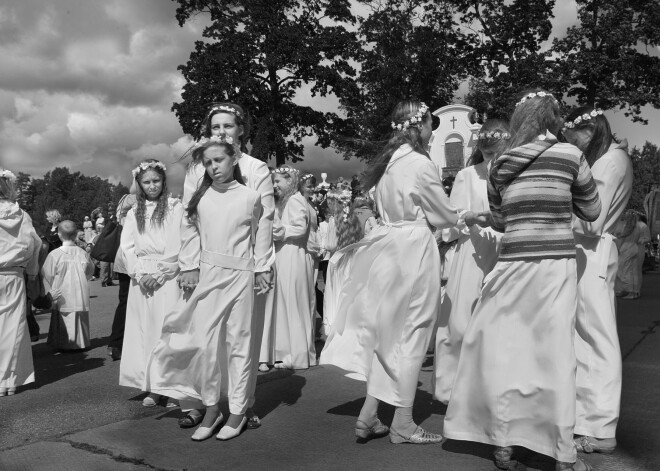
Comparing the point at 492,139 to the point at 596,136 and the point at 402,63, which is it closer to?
the point at 596,136

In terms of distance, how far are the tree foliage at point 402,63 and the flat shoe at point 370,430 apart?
31711 millimetres

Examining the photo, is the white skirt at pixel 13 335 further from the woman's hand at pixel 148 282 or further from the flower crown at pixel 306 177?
the flower crown at pixel 306 177

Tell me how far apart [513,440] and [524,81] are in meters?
31.0

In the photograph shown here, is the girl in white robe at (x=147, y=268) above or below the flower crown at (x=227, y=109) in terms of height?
below

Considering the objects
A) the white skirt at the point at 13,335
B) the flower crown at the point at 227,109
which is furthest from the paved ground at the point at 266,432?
the flower crown at the point at 227,109

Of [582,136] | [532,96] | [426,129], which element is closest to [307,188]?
[426,129]

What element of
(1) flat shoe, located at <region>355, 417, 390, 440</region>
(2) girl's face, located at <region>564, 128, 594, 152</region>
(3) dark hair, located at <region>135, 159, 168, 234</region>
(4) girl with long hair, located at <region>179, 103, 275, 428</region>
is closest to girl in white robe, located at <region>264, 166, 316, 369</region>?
(3) dark hair, located at <region>135, 159, 168, 234</region>

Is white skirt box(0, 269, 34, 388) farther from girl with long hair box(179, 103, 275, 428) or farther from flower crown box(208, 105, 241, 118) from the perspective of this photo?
flower crown box(208, 105, 241, 118)

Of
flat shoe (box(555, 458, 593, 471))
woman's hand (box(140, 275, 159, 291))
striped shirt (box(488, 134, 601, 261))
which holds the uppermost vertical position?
striped shirt (box(488, 134, 601, 261))

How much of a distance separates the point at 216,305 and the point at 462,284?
1.88 m

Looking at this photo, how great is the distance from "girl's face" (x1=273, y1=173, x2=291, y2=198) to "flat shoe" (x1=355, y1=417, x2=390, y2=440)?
388cm

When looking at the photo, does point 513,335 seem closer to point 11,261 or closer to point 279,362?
point 279,362

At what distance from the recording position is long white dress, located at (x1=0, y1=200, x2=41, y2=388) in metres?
6.56

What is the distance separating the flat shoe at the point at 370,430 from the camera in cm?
462
